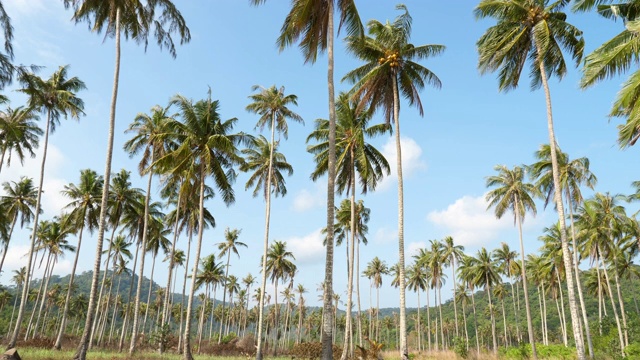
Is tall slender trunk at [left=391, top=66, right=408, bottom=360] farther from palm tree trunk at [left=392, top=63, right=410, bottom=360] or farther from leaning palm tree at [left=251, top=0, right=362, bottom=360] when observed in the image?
leaning palm tree at [left=251, top=0, right=362, bottom=360]

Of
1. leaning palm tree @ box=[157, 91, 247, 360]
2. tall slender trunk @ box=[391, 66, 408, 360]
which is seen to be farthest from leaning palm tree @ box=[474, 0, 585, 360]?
leaning palm tree @ box=[157, 91, 247, 360]

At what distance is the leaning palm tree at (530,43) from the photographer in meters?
16.7

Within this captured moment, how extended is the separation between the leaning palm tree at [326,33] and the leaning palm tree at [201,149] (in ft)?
30.2

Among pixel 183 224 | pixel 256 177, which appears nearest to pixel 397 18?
pixel 256 177

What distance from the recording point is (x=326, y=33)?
49.1 ft

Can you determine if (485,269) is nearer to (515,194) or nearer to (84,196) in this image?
(515,194)

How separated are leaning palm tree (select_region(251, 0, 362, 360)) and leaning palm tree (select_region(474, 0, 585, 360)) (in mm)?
7207

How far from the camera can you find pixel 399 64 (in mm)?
20266

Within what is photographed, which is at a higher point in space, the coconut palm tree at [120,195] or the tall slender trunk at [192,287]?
the coconut palm tree at [120,195]

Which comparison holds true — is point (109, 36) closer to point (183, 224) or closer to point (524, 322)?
point (183, 224)

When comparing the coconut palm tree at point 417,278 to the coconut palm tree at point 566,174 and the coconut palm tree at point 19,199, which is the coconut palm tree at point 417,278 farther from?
the coconut palm tree at point 19,199

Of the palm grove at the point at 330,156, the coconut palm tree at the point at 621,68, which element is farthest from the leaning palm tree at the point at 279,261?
the coconut palm tree at the point at 621,68

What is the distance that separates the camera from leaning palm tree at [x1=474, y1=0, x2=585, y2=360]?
16.7 m

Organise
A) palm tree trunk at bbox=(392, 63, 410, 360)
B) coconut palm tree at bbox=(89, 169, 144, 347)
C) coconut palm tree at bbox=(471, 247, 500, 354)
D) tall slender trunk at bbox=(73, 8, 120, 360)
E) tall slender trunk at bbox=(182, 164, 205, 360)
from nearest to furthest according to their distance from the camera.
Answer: tall slender trunk at bbox=(73, 8, 120, 360), palm tree trunk at bbox=(392, 63, 410, 360), tall slender trunk at bbox=(182, 164, 205, 360), coconut palm tree at bbox=(89, 169, 144, 347), coconut palm tree at bbox=(471, 247, 500, 354)
